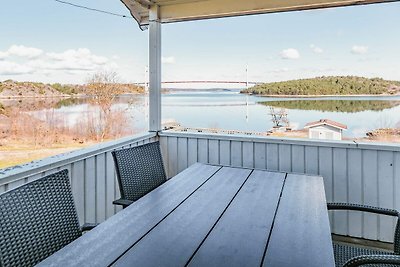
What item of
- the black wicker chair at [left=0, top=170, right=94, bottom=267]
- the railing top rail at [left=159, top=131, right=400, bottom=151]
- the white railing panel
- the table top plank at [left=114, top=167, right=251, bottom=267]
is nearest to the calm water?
the railing top rail at [left=159, top=131, right=400, bottom=151]

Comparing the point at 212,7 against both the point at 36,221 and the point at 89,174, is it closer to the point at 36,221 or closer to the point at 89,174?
the point at 89,174

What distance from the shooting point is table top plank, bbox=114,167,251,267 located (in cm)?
109

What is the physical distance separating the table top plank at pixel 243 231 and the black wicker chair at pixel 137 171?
0.72 m

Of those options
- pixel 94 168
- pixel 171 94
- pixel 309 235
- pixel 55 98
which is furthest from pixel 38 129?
pixel 309 235

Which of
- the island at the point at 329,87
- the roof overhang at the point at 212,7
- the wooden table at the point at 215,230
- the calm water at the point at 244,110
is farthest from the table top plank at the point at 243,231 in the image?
the roof overhang at the point at 212,7

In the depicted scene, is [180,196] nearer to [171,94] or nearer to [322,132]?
[322,132]

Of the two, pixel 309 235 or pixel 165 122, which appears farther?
pixel 165 122

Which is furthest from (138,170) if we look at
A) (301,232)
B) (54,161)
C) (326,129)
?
(326,129)

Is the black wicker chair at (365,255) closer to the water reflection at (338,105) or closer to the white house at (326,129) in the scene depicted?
the white house at (326,129)

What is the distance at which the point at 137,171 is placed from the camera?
2.14m

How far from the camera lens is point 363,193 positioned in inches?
110

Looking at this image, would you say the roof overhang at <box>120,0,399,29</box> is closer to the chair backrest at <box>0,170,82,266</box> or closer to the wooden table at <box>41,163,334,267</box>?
the wooden table at <box>41,163,334,267</box>

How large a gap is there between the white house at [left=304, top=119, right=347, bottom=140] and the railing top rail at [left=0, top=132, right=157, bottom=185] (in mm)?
1890

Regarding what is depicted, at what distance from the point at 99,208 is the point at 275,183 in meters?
1.64
